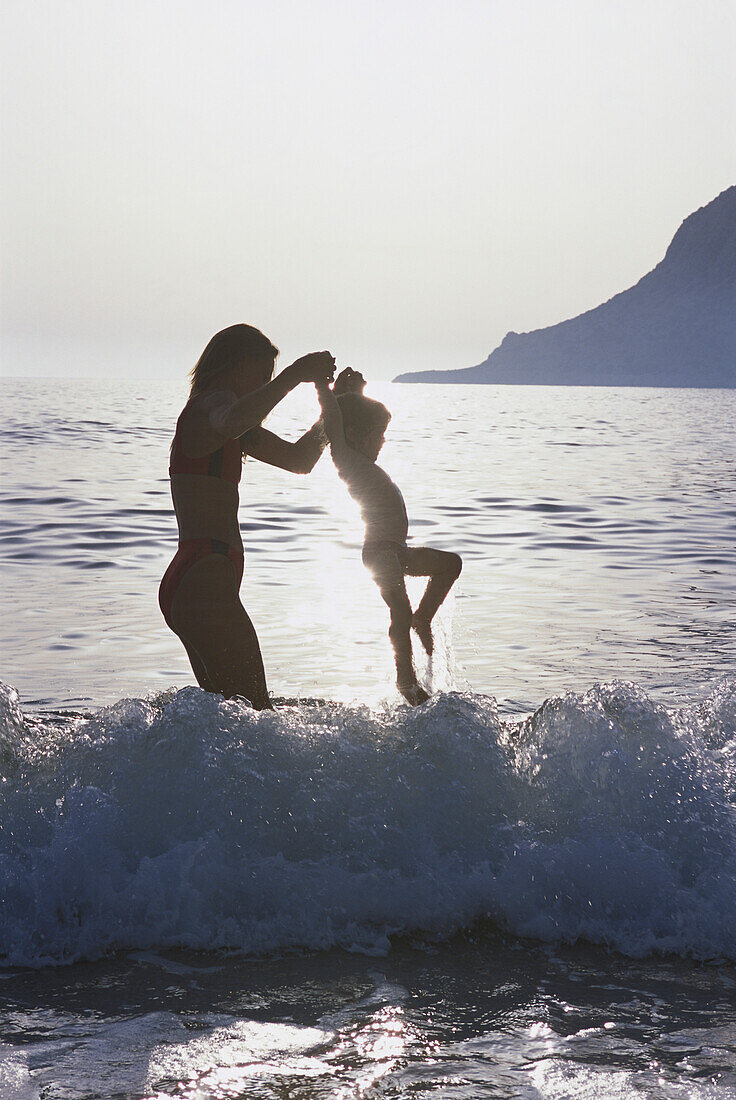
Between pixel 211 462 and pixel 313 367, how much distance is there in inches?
22.7

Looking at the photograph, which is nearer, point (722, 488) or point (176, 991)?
point (176, 991)

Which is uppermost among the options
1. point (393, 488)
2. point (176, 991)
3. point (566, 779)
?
point (393, 488)

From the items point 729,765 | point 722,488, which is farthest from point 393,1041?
point 722,488

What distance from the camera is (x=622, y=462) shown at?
27.8 meters

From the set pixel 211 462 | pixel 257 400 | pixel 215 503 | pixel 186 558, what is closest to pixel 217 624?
pixel 186 558

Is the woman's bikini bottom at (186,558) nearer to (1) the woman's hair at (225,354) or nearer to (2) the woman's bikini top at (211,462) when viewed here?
(2) the woman's bikini top at (211,462)

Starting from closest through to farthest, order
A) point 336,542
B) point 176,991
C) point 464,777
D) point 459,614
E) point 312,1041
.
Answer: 1. point 312,1041
2. point 176,991
3. point 464,777
4. point 459,614
5. point 336,542

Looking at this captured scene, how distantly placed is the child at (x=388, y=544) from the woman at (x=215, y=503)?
185 centimetres

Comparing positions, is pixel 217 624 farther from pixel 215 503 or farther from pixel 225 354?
pixel 225 354

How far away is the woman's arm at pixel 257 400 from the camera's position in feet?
12.5

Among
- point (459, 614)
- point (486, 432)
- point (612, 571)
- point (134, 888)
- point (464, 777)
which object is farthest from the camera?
point (486, 432)

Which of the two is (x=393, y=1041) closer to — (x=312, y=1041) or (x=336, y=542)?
(x=312, y=1041)

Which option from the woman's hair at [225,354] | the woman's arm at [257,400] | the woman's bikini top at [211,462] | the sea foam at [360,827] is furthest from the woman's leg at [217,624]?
the woman's hair at [225,354]

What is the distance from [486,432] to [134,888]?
41469 mm
